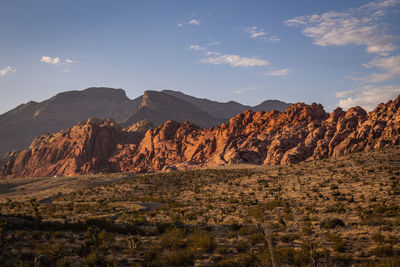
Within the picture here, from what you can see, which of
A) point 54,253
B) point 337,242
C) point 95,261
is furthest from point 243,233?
point 54,253

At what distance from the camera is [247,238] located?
46.4 feet

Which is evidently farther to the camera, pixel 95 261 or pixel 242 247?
pixel 242 247

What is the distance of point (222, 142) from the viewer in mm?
78375

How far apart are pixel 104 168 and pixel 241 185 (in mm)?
66298

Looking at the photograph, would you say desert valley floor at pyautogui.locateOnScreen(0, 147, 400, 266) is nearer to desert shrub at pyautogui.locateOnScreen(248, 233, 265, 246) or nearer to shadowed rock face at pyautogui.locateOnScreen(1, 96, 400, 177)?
desert shrub at pyautogui.locateOnScreen(248, 233, 265, 246)

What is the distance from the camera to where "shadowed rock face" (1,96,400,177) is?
2263 inches

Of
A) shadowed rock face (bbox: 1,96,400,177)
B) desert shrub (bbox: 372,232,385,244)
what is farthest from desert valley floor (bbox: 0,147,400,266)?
shadowed rock face (bbox: 1,96,400,177)

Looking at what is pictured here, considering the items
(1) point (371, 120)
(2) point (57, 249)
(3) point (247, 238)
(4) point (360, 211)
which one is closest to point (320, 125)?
(1) point (371, 120)

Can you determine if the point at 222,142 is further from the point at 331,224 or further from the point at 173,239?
the point at 173,239

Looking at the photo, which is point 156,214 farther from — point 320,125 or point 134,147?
point 134,147

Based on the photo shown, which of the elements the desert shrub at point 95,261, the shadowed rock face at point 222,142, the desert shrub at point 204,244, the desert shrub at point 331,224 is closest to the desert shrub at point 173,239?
the desert shrub at point 204,244

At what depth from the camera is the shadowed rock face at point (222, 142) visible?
57.5 m

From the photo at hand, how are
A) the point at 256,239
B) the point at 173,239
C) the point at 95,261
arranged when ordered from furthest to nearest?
1. the point at 173,239
2. the point at 256,239
3. the point at 95,261

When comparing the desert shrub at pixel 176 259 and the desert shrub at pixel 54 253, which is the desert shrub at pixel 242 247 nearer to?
the desert shrub at pixel 176 259
